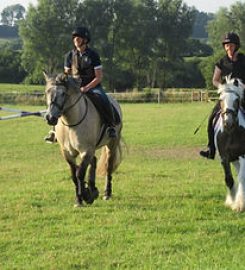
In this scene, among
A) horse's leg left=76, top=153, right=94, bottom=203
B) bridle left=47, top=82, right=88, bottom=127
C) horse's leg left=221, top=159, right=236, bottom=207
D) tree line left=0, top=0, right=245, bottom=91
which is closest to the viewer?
bridle left=47, top=82, right=88, bottom=127

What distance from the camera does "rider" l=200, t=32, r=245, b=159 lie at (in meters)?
8.58

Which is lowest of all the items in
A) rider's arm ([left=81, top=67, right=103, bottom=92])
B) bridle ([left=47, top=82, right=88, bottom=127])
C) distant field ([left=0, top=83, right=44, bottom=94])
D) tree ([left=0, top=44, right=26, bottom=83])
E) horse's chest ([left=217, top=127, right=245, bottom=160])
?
distant field ([left=0, top=83, right=44, bottom=94])

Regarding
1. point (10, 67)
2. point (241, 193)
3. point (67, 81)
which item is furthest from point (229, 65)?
point (10, 67)

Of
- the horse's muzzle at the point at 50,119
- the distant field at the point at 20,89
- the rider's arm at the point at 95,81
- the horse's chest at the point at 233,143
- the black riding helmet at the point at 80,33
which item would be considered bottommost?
the distant field at the point at 20,89

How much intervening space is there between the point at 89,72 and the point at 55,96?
4.57 feet

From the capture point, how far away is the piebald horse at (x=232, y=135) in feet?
25.9

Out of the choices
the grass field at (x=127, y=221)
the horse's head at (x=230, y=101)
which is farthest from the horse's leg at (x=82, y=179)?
the horse's head at (x=230, y=101)

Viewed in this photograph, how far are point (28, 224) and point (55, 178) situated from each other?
4.30 m

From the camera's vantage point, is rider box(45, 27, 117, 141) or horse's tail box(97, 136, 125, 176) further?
horse's tail box(97, 136, 125, 176)

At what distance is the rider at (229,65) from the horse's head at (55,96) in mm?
2421

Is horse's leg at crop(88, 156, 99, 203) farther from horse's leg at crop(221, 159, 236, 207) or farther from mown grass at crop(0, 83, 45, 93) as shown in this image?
mown grass at crop(0, 83, 45, 93)

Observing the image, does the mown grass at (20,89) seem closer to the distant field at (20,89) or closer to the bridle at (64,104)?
the distant field at (20,89)

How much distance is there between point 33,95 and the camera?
51.3m

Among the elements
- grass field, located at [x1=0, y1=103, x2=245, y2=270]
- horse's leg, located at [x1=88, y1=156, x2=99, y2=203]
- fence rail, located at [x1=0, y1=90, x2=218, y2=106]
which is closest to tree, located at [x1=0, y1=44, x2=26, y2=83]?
fence rail, located at [x1=0, y1=90, x2=218, y2=106]
